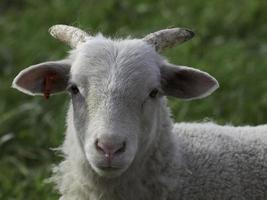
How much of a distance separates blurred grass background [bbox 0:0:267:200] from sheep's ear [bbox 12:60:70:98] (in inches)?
54.2

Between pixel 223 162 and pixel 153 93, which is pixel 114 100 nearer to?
pixel 153 93

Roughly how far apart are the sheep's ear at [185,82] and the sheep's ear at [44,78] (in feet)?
1.84

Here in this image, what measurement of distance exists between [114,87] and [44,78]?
59 centimetres

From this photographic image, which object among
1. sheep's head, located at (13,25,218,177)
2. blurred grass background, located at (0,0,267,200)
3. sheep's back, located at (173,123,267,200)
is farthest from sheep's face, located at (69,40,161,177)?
blurred grass background, located at (0,0,267,200)

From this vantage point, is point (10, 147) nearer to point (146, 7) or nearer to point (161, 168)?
point (161, 168)

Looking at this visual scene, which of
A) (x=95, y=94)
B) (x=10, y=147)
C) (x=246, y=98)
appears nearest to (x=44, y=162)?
(x=10, y=147)

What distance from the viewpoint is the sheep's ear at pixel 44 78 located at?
5.12 m

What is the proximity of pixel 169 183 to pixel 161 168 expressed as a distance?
0.10m

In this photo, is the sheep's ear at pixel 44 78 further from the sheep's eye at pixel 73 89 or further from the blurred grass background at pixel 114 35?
the blurred grass background at pixel 114 35

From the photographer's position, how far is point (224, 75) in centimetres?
841

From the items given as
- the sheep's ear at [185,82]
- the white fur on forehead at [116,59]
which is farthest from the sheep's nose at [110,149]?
the sheep's ear at [185,82]

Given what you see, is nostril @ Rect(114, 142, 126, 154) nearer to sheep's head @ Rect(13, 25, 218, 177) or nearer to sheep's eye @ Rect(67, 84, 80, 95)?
sheep's head @ Rect(13, 25, 218, 177)

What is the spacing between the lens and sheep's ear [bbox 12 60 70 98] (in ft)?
16.8

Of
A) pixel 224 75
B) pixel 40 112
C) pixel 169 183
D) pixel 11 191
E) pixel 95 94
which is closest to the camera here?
pixel 95 94
